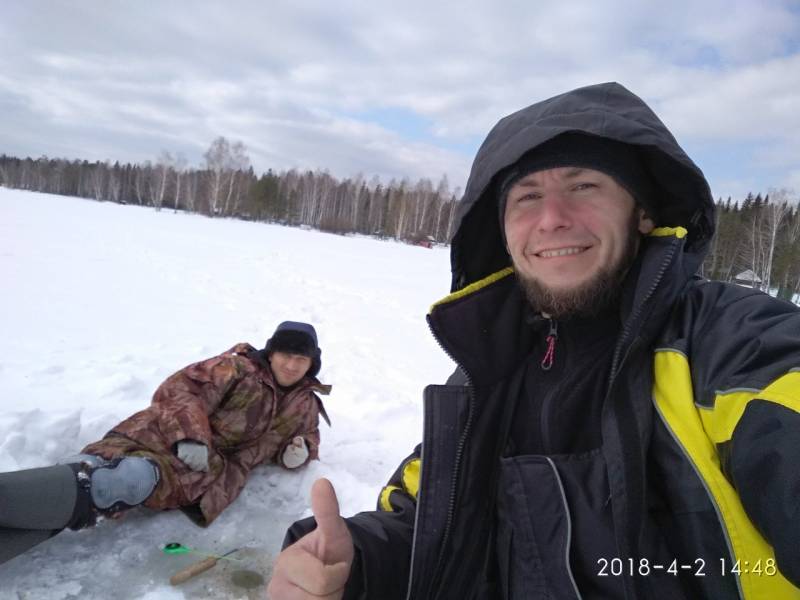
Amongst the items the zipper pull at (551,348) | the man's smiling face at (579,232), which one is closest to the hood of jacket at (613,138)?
the man's smiling face at (579,232)

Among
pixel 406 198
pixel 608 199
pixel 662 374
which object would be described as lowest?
pixel 662 374

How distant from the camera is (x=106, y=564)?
2148 millimetres

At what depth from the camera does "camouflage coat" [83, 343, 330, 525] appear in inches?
96.7

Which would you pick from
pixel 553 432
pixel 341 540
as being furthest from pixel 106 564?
pixel 553 432

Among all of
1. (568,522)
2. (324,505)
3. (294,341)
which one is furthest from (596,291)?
(294,341)

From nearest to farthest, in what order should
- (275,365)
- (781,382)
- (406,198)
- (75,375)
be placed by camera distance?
(781,382) < (275,365) < (75,375) < (406,198)

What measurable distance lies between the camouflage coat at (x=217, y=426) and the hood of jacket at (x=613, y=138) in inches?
68.7

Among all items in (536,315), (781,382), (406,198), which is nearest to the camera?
(781,382)

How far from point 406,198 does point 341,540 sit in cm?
4864

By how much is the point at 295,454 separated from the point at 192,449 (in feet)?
2.39

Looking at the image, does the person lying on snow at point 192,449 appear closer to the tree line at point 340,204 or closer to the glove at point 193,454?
the glove at point 193,454

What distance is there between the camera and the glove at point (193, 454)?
98.5 inches

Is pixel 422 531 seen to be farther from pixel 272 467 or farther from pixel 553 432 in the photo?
pixel 272 467

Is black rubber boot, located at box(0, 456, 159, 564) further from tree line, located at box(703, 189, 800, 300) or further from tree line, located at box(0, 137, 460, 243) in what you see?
tree line, located at box(0, 137, 460, 243)
